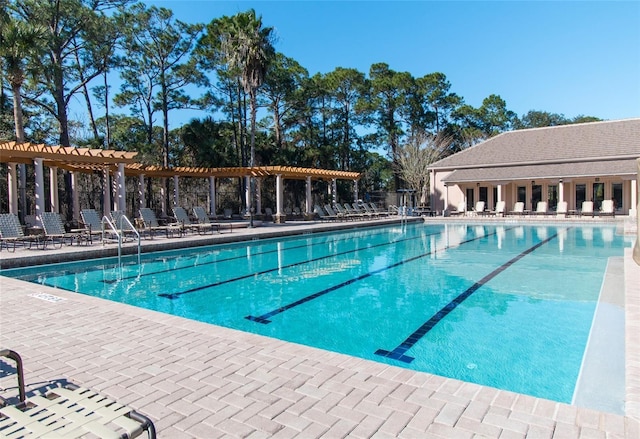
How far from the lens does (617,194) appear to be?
25375 mm

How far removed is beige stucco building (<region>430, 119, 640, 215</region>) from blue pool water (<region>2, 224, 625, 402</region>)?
12.9m

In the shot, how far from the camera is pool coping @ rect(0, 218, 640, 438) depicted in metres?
2.53

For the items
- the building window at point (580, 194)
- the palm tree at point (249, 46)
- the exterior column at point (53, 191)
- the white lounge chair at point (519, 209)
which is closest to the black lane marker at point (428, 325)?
the exterior column at point (53, 191)

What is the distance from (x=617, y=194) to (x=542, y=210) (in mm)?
4434

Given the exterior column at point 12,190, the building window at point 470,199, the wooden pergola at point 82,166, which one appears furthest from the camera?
the building window at point 470,199

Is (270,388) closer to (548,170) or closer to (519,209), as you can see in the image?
(519,209)

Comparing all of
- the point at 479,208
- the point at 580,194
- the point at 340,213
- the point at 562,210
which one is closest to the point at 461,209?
the point at 479,208

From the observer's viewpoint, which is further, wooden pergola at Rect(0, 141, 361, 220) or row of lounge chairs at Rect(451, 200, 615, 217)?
row of lounge chairs at Rect(451, 200, 615, 217)

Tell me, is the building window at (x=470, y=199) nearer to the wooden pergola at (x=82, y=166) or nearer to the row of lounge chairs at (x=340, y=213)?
the row of lounge chairs at (x=340, y=213)

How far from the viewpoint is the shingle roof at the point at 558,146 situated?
26031mm

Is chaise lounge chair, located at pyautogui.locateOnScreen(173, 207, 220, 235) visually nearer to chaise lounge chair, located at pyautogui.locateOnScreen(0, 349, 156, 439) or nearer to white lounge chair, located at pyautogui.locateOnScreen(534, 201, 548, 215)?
chaise lounge chair, located at pyautogui.locateOnScreen(0, 349, 156, 439)

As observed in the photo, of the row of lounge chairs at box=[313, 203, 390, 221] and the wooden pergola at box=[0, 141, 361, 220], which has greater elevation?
the wooden pergola at box=[0, 141, 361, 220]

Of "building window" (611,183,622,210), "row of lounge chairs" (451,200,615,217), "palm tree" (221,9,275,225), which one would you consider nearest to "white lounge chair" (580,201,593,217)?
"row of lounge chairs" (451,200,615,217)

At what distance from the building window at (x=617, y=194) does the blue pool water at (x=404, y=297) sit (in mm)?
13608
